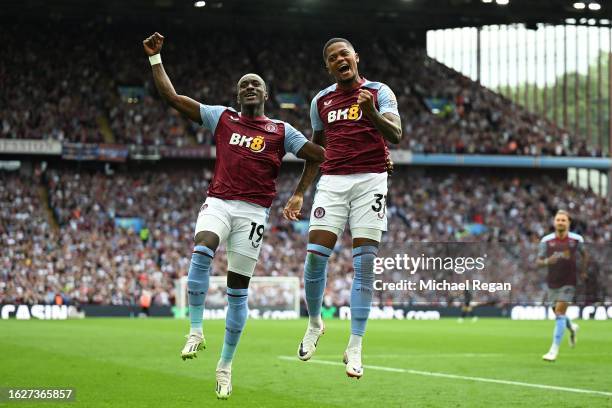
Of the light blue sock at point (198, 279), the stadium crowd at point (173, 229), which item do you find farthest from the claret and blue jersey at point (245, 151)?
the stadium crowd at point (173, 229)

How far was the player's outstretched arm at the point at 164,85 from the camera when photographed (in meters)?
10.6

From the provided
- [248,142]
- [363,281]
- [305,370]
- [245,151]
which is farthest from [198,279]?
[305,370]

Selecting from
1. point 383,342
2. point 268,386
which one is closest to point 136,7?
point 383,342

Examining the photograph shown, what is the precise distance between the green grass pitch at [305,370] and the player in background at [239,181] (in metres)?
1.88

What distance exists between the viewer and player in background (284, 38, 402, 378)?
10.6m

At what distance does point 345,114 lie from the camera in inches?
421

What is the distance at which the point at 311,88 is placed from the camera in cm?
5728

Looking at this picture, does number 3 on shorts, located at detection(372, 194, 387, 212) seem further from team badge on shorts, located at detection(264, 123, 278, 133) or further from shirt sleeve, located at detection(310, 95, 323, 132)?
team badge on shorts, located at detection(264, 123, 278, 133)

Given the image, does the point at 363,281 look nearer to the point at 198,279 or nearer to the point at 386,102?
the point at 198,279

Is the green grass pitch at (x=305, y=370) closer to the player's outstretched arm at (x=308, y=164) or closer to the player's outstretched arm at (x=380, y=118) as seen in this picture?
the player's outstretched arm at (x=308, y=164)

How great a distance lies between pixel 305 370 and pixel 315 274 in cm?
731

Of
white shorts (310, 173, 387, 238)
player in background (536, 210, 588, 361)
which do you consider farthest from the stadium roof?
white shorts (310, 173, 387, 238)

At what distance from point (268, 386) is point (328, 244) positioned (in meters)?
4.94

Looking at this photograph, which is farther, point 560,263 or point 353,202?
point 560,263
